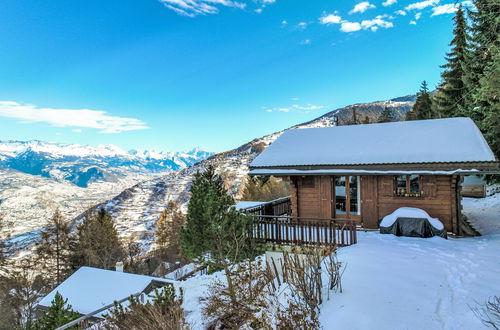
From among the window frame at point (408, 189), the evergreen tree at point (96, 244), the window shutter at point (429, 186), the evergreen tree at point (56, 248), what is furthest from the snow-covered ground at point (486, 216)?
the evergreen tree at point (56, 248)

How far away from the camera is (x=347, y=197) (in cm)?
1109

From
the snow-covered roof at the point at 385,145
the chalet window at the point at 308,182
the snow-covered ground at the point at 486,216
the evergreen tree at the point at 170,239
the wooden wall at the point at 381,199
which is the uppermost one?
the snow-covered roof at the point at 385,145

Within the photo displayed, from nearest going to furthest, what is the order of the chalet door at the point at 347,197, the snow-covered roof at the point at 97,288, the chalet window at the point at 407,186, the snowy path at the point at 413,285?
the snowy path at the point at 413,285 < the chalet window at the point at 407,186 < the chalet door at the point at 347,197 < the snow-covered roof at the point at 97,288

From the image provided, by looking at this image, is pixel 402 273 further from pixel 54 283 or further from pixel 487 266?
pixel 54 283

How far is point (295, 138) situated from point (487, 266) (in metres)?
9.23

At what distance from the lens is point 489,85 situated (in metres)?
8.78

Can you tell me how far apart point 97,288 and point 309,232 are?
1123 cm

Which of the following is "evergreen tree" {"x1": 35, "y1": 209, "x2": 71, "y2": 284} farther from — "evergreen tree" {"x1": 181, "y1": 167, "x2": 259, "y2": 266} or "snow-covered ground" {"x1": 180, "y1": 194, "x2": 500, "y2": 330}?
"snow-covered ground" {"x1": 180, "y1": 194, "x2": 500, "y2": 330}

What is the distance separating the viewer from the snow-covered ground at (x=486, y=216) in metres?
11.1

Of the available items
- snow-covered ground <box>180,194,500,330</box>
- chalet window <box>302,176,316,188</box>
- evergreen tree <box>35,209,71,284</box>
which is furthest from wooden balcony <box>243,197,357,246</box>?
evergreen tree <box>35,209,71,284</box>

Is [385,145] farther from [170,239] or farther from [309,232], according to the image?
[170,239]

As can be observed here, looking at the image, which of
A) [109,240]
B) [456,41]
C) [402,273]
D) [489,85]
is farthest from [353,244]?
[109,240]

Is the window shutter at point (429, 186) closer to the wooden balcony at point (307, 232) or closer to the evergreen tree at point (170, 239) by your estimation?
the wooden balcony at point (307, 232)

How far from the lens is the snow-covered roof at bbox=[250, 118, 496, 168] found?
31.3 feet
